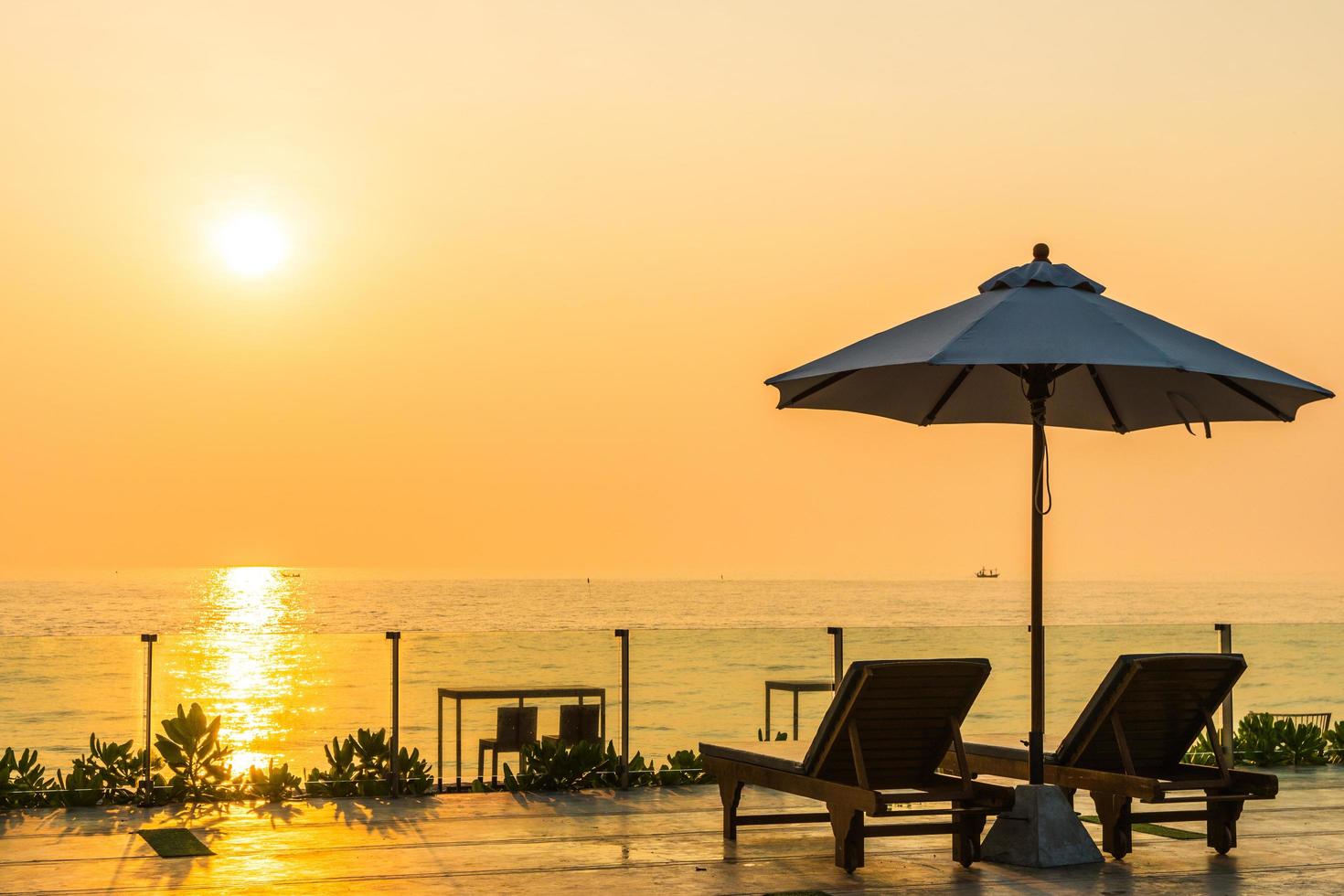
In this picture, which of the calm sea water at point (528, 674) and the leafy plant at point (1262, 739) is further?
the leafy plant at point (1262, 739)

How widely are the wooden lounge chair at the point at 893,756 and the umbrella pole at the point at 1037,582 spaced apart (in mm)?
214

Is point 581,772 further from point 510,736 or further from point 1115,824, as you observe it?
point 1115,824

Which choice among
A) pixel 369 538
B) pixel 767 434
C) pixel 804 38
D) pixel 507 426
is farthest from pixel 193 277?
pixel 369 538

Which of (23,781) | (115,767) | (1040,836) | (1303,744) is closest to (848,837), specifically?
(1040,836)

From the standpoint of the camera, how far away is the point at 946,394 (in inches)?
319

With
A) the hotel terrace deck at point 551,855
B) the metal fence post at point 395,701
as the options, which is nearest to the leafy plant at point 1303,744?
the hotel terrace deck at point 551,855

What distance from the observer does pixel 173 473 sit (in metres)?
63.4

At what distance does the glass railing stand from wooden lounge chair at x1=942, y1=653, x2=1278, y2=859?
1.32 m

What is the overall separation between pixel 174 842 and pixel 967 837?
11.9 feet

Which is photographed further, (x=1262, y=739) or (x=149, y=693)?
(x=1262, y=739)

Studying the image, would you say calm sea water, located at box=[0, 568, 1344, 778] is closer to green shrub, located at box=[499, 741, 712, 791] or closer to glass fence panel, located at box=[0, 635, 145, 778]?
glass fence panel, located at box=[0, 635, 145, 778]

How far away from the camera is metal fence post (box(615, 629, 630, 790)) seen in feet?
31.4

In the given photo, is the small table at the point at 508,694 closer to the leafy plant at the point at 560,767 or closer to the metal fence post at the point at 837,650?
the leafy plant at the point at 560,767

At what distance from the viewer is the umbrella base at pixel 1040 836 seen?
7070mm
